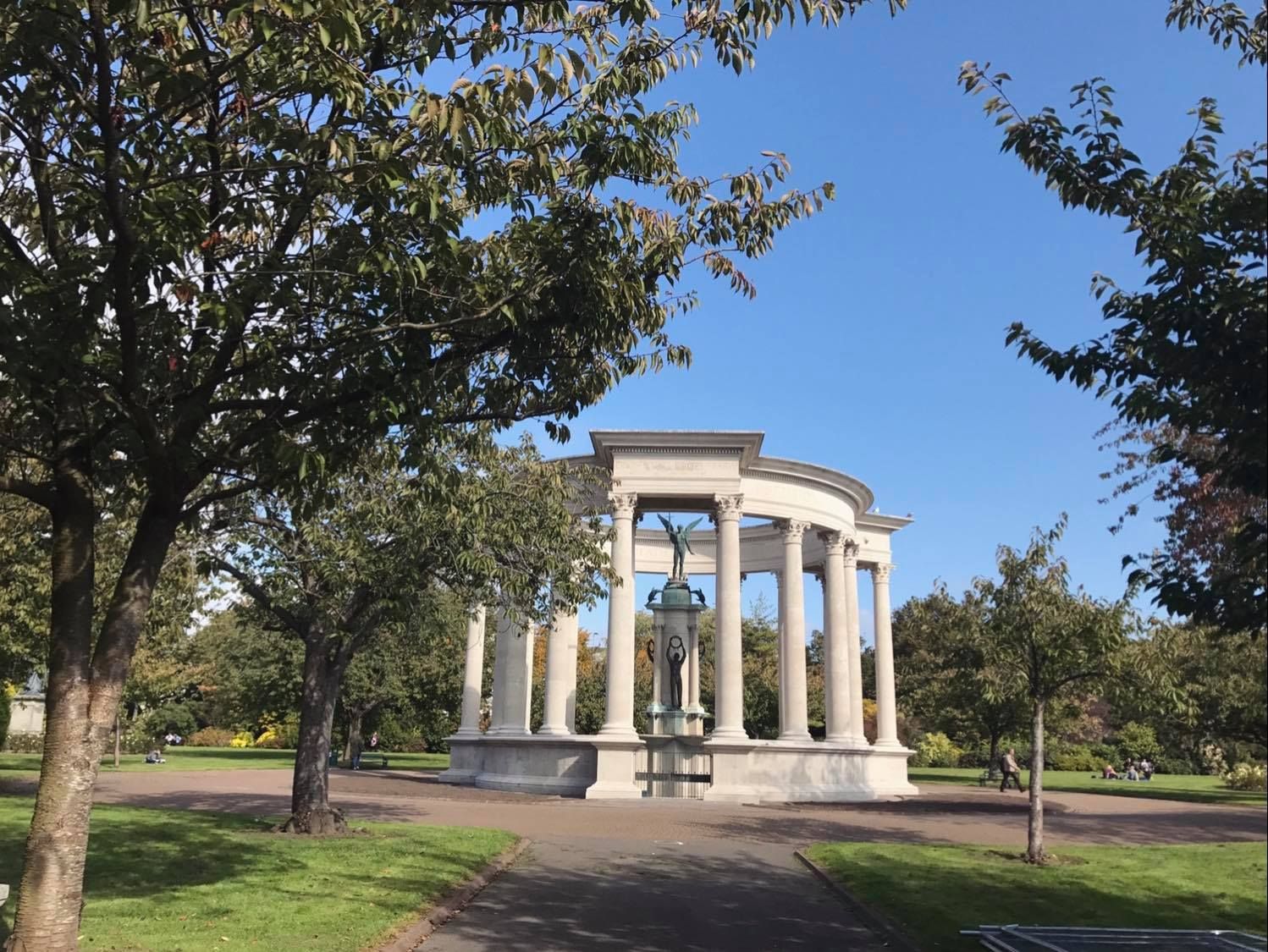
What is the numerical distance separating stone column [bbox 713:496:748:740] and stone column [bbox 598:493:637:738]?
2.63 meters

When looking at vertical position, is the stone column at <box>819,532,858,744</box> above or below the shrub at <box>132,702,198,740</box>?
above

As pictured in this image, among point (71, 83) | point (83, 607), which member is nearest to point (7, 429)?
point (83, 607)

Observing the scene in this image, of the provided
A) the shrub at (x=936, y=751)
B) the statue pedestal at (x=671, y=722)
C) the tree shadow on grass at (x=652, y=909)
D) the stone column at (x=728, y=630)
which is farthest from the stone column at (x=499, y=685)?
the shrub at (x=936, y=751)

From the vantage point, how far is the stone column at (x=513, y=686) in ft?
105

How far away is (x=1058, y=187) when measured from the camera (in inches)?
235

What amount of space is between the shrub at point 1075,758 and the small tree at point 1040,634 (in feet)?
138

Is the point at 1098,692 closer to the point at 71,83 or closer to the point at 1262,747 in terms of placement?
the point at 1262,747

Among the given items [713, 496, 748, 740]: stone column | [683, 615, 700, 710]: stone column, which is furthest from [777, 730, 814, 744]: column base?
[683, 615, 700, 710]: stone column

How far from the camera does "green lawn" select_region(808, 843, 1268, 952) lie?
9664mm

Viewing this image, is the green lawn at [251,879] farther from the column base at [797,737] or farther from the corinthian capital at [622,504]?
the column base at [797,737]

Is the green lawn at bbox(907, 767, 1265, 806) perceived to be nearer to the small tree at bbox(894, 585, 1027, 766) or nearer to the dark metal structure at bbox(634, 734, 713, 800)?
the small tree at bbox(894, 585, 1027, 766)

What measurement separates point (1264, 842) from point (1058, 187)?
4153 millimetres

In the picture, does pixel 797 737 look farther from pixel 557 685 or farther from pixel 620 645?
pixel 557 685

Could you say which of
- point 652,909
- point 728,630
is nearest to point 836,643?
point 728,630
